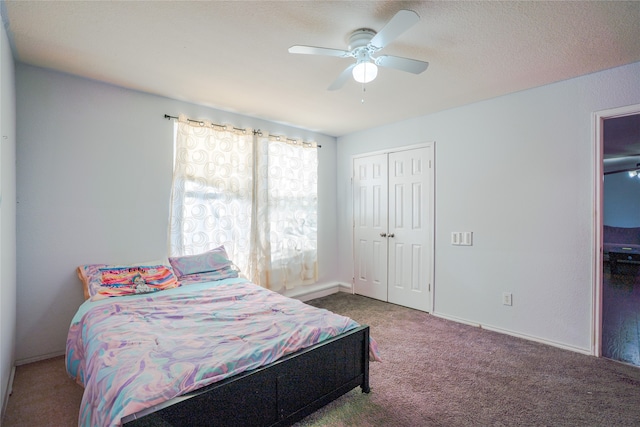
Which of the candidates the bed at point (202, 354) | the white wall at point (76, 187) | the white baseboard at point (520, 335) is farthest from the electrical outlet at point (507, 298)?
the white wall at point (76, 187)

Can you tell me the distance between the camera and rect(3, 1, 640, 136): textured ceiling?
1757 millimetres

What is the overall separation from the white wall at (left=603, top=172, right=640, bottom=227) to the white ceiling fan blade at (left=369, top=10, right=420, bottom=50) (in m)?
7.07

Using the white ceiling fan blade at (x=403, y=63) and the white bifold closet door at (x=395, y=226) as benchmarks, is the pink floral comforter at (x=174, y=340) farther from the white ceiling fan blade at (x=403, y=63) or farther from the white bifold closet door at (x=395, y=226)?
the white bifold closet door at (x=395, y=226)

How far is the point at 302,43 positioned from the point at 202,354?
2.08 metres

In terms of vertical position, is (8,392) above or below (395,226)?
below

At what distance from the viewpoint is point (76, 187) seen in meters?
2.65

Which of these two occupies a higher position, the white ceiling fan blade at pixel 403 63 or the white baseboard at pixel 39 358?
the white ceiling fan blade at pixel 403 63

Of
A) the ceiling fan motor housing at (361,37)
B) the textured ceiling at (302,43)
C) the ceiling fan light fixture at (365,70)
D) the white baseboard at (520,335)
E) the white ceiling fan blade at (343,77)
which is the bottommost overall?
the white baseboard at (520,335)

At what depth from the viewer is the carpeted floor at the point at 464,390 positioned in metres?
1.82

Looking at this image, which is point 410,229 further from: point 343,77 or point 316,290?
point 343,77

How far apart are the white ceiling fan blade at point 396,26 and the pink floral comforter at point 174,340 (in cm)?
178

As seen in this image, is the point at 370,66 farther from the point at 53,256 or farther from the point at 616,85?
the point at 53,256

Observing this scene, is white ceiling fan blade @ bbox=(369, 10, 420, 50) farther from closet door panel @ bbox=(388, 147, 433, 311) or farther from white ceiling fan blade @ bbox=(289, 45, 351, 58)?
closet door panel @ bbox=(388, 147, 433, 311)

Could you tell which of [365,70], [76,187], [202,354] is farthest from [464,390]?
[76,187]
